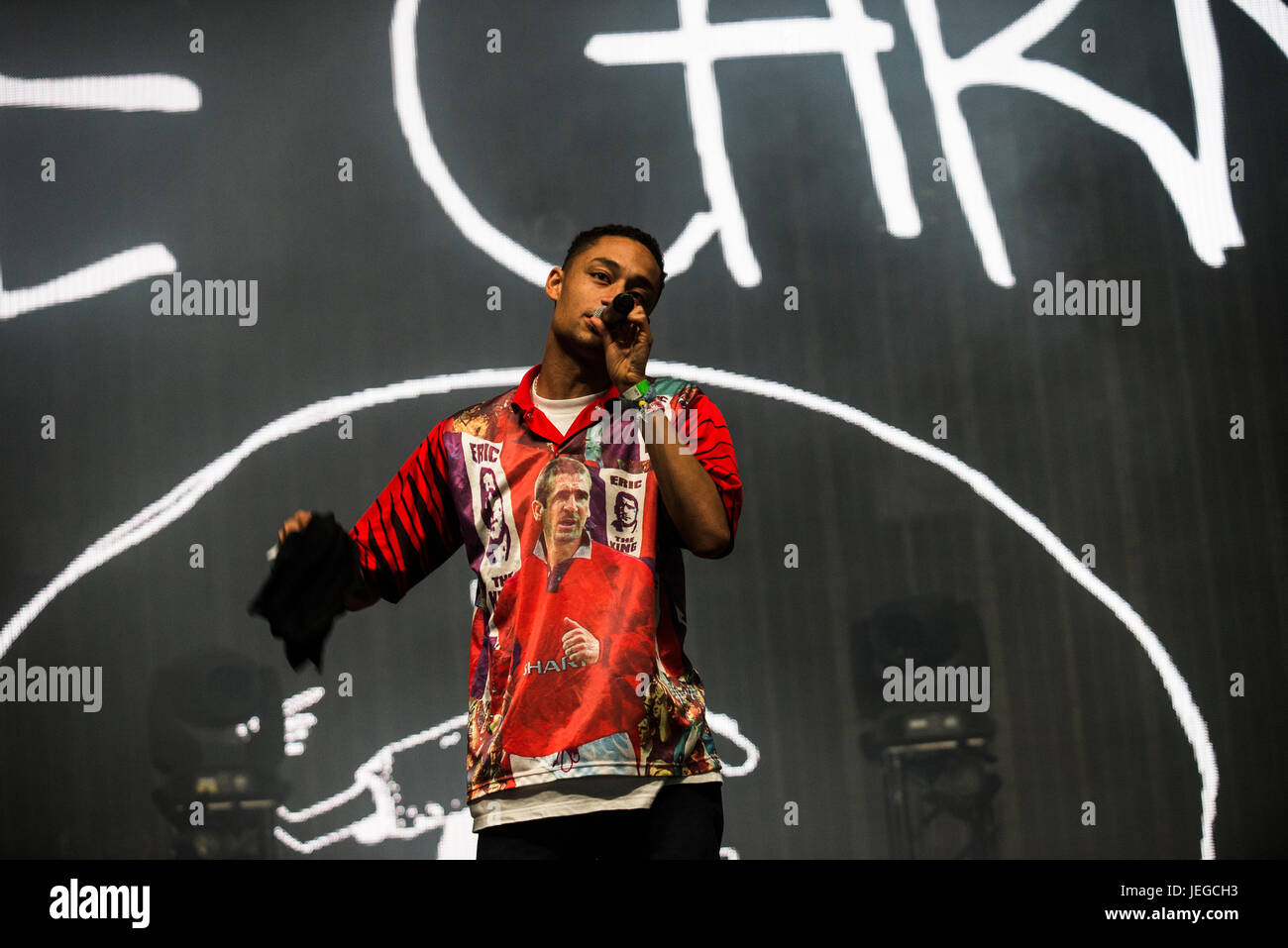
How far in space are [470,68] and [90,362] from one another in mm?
998

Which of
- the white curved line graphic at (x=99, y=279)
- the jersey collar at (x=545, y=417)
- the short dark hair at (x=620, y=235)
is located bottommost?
the jersey collar at (x=545, y=417)

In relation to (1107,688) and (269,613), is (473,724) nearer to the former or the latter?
(269,613)

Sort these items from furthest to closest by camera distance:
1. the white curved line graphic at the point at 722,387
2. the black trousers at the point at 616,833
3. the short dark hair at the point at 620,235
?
the white curved line graphic at the point at 722,387
the short dark hair at the point at 620,235
the black trousers at the point at 616,833

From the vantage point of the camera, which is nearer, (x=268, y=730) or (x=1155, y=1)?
(x=268, y=730)

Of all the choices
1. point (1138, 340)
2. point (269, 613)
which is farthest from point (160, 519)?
point (1138, 340)

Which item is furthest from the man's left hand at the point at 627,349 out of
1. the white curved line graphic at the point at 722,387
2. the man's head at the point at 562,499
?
the white curved line graphic at the point at 722,387

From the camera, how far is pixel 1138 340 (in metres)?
2.56

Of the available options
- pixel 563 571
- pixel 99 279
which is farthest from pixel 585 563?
pixel 99 279

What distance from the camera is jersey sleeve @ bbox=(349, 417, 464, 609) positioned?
4.60ft

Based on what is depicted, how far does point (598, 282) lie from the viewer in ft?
4.64

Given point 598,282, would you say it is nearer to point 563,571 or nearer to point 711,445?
point 711,445

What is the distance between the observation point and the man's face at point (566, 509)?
133cm

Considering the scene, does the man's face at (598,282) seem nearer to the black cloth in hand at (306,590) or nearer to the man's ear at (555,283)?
the man's ear at (555,283)

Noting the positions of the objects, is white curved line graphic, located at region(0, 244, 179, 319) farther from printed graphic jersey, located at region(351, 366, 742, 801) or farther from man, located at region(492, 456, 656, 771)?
man, located at region(492, 456, 656, 771)
